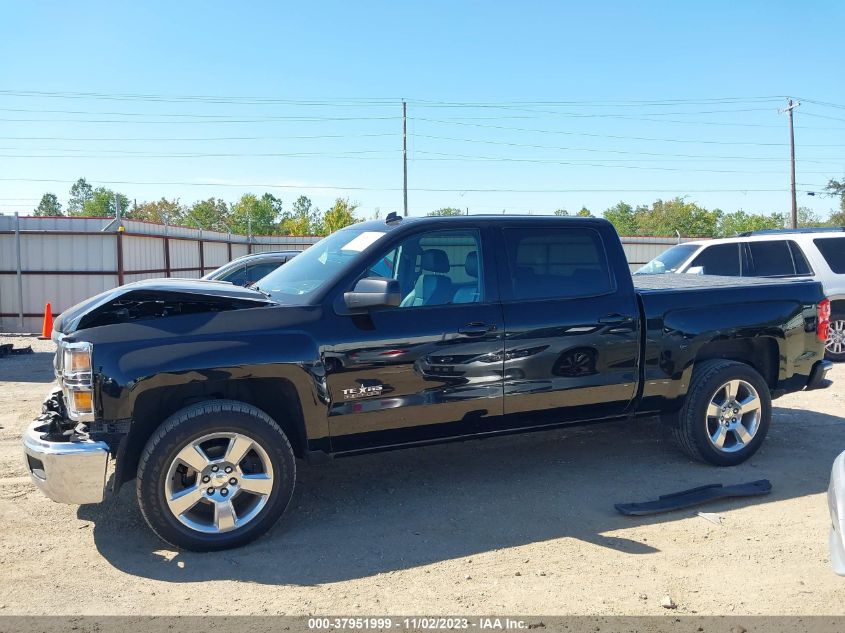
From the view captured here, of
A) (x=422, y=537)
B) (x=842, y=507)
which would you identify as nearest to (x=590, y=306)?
(x=422, y=537)

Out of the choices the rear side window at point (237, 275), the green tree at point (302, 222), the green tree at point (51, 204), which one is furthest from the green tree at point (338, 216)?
the green tree at point (51, 204)

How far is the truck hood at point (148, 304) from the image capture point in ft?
13.6

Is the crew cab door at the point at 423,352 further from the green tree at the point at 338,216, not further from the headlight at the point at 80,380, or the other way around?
the green tree at the point at 338,216

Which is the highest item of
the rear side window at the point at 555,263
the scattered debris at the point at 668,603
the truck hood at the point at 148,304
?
the rear side window at the point at 555,263

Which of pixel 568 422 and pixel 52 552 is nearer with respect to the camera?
pixel 52 552

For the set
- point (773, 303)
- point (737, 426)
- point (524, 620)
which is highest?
point (773, 303)

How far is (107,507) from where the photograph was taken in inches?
192

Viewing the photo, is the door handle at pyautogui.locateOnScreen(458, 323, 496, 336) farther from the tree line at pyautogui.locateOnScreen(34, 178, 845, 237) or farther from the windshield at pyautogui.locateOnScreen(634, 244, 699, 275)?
the tree line at pyautogui.locateOnScreen(34, 178, 845, 237)

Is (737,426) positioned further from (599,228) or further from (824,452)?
(599,228)

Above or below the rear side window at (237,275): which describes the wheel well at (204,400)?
below

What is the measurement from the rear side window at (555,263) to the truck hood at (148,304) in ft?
5.56

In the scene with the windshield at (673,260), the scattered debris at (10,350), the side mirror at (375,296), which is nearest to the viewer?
the side mirror at (375,296)

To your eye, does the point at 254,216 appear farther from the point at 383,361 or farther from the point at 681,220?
the point at 383,361

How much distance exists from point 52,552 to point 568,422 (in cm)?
335
